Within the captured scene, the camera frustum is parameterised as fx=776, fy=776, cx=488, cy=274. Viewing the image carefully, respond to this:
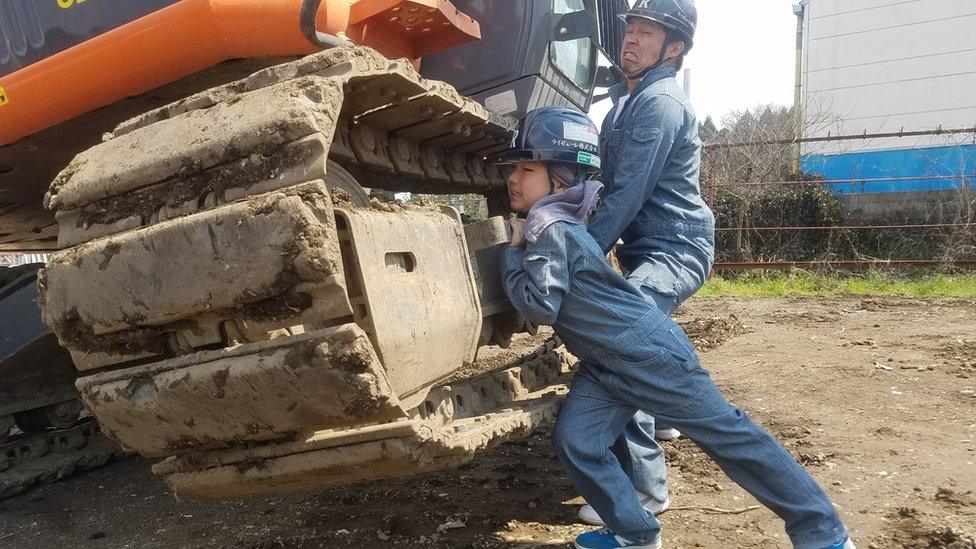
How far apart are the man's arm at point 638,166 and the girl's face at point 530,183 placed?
204mm

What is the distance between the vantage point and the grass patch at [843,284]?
9305mm

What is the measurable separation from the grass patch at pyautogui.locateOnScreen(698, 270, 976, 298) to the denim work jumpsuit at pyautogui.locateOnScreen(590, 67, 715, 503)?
730cm

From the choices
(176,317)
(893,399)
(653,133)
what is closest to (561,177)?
(653,133)

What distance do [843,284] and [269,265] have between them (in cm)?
976

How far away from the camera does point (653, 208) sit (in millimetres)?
2766

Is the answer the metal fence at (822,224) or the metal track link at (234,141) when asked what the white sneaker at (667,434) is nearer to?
the metal track link at (234,141)

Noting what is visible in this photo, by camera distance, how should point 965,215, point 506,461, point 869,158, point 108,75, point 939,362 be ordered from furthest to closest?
point 869,158 < point 965,215 < point 939,362 < point 506,461 < point 108,75

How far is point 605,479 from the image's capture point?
2.40 m

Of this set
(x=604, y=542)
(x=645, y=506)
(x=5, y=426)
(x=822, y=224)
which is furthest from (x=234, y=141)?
(x=822, y=224)

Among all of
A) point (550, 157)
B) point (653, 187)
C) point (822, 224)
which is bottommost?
point (822, 224)

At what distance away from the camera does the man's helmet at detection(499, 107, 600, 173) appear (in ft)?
8.14

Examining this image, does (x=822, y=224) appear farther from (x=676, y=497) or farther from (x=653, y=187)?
(x=653, y=187)

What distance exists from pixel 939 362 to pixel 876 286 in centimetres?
510

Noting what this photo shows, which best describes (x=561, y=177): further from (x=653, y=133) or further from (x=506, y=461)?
(x=506, y=461)
